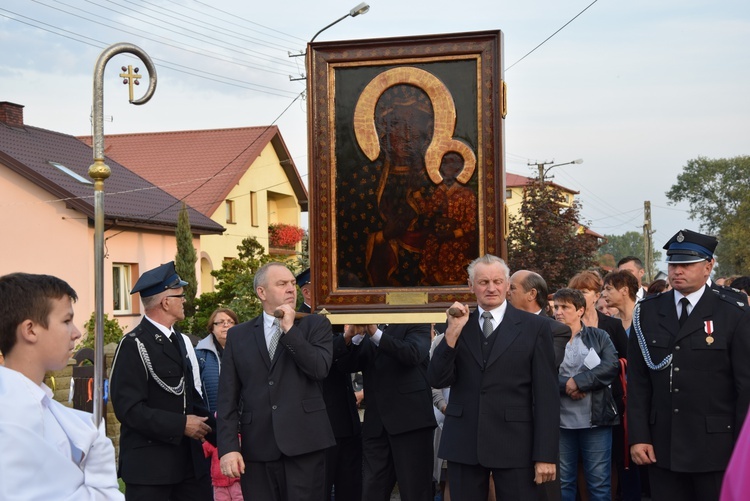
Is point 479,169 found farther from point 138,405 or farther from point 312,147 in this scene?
point 138,405

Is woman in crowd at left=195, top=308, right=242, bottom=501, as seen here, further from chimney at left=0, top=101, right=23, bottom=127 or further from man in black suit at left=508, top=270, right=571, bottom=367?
chimney at left=0, top=101, right=23, bottom=127

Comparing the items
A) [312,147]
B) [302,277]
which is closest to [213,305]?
[302,277]

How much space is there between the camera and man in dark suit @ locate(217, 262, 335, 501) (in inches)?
238

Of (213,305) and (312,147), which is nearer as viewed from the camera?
(312,147)

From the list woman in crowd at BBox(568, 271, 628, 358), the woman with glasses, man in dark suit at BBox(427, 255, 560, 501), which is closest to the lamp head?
the woman with glasses

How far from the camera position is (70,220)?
28.8 metres

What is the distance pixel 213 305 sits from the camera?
2506 cm

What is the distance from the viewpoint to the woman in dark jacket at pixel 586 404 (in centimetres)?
789

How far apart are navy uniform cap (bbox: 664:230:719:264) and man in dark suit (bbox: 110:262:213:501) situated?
3207 mm

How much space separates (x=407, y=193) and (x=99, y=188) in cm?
302

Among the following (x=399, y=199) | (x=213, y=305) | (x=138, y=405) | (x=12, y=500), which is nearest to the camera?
(x=12, y=500)

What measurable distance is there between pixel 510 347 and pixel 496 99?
69.1 inches

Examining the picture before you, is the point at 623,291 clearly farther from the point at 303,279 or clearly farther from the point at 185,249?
the point at 185,249

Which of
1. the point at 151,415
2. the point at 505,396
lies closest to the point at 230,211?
the point at 151,415
